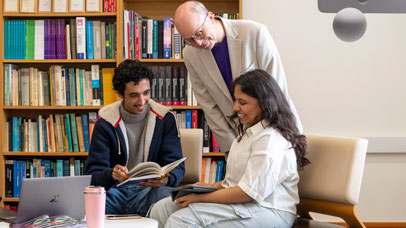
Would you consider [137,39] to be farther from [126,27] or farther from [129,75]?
[129,75]

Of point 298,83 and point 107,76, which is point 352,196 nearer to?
point 298,83

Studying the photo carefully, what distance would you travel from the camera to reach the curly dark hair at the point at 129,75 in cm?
228

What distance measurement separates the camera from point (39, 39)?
3545 millimetres

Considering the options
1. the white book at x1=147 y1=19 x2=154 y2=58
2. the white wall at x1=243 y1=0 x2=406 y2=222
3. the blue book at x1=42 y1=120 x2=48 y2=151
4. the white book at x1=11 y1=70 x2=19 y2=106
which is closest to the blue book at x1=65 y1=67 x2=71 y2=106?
the blue book at x1=42 y1=120 x2=48 y2=151

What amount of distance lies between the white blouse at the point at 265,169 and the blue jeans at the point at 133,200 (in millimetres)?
Answer: 329

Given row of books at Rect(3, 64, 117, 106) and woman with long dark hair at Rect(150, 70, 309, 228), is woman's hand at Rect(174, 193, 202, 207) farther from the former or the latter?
row of books at Rect(3, 64, 117, 106)

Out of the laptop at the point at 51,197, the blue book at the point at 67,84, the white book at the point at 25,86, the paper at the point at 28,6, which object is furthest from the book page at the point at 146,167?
the paper at the point at 28,6

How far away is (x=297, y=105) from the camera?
3615 mm

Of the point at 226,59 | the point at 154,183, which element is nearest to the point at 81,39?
the point at 226,59

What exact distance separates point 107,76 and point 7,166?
0.92 metres

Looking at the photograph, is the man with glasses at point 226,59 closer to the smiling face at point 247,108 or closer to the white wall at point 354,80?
the smiling face at point 247,108

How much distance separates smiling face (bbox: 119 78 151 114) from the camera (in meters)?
2.27

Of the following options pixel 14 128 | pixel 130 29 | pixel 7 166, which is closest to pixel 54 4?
pixel 130 29

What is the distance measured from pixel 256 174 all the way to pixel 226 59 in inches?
24.9
